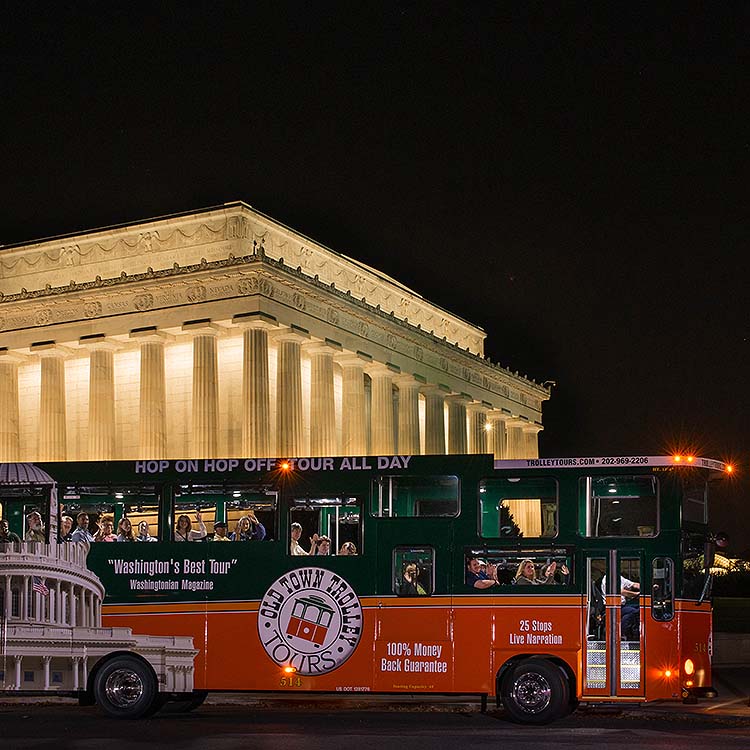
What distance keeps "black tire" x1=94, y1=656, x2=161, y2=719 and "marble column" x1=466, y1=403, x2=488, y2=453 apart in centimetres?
6264

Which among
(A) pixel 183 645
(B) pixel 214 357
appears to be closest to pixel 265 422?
(B) pixel 214 357

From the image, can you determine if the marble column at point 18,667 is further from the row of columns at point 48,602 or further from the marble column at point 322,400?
the marble column at point 322,400

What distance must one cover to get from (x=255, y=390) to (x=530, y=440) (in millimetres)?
40627

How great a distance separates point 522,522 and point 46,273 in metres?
49.7

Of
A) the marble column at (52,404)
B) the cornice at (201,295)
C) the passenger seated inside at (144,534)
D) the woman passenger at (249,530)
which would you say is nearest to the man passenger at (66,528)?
the passenger seated inside at (144,534)

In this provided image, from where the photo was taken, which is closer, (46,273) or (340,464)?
(340,464)

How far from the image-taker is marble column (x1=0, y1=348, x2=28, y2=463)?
66375mm

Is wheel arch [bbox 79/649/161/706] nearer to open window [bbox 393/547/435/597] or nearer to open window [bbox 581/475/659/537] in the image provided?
open window [bbox 393/547/435/597]

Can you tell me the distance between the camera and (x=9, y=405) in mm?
66625

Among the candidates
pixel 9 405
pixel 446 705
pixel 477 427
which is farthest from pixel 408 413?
pixel 446 705

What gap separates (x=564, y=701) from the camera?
76.7 ft

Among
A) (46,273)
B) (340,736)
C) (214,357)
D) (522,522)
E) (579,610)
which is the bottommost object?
(340,736)

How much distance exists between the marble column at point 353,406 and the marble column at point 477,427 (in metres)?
18.6

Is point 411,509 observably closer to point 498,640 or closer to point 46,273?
point 498,640
